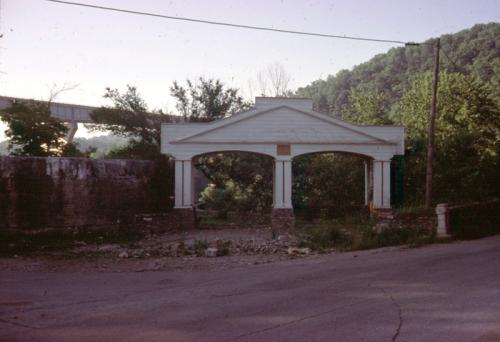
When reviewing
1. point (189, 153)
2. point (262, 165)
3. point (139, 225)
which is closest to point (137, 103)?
point (262, 165)

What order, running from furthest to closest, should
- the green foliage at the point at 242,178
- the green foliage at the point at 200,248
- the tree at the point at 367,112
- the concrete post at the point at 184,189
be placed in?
the tree at the point at 367,112, the green foliage at the point at 242,178, the concrete post at the point at 184,189, the green foliage at the point at 200,248

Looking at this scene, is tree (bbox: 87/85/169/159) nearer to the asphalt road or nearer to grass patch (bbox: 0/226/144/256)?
grass patch (bbox: 0/226/144/256)

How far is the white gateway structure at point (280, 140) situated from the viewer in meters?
19.0

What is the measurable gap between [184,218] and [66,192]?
16.7 ft

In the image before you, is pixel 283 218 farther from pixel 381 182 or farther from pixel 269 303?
pixel 269 303

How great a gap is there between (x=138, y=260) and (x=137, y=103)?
63.3 feet

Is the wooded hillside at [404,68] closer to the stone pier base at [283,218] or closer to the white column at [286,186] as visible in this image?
the white column at [286,186]

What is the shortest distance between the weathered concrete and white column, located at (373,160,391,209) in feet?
32.5

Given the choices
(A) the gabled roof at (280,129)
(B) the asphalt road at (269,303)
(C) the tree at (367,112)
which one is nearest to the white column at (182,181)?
(A) the gabled roof at (280,129)

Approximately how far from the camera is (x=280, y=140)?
1908cm

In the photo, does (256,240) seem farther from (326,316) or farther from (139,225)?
(326,316)

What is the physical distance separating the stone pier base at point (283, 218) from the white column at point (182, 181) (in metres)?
3.58

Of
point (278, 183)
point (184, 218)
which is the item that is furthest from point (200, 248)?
point (278, 183)

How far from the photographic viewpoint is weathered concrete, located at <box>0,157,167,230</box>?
14.0m
